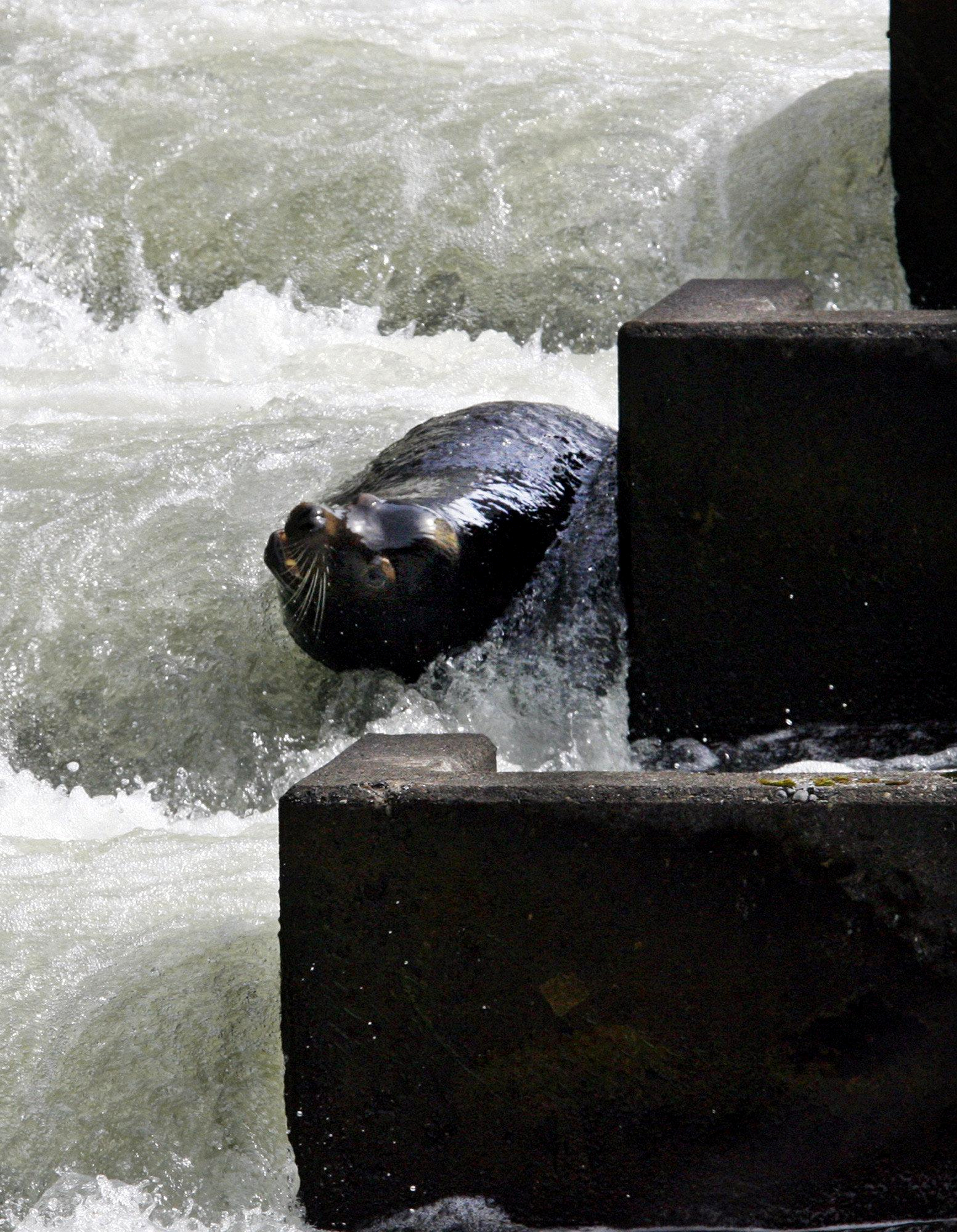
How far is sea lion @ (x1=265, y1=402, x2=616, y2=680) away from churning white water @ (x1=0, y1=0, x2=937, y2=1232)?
4.8 inches

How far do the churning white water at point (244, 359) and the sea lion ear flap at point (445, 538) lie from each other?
27 centimetres

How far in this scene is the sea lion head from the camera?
4.05 m

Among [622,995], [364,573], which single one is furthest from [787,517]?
[622,995]

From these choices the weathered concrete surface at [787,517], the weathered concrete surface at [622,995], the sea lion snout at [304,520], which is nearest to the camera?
the weathered concrete surface at [622,995]

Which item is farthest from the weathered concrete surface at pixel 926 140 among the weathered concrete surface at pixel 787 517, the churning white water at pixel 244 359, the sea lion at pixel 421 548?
the weathered concrete surface at pixel 787 517

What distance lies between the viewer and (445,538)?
4.18 meters

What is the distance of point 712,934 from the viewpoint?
95.0 inches

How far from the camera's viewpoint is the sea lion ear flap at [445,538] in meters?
4.16

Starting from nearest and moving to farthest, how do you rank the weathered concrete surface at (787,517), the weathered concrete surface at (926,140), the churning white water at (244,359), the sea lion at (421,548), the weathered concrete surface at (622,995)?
the weathered concrete surface at (622,995) < the churning white water at (244,359) < the weathered concrete surface at (787,517) < the sea lion at (421,548) < the weathered concrete surface at (926,140)

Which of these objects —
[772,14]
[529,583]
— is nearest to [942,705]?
[529,583]

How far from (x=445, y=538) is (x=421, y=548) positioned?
0.08 meters

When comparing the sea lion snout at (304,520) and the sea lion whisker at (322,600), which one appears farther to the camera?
the sea lion whisker at (322,600)

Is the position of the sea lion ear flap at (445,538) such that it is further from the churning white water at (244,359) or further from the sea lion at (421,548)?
the churning white water at (244,359)

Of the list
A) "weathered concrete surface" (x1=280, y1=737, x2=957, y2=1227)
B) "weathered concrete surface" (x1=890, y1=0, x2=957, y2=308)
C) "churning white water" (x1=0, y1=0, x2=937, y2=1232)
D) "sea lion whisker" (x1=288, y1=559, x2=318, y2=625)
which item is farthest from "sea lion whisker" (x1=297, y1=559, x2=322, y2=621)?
"weathered concrete surface" (x1=890, y1=0, x2=957, y2=308)
